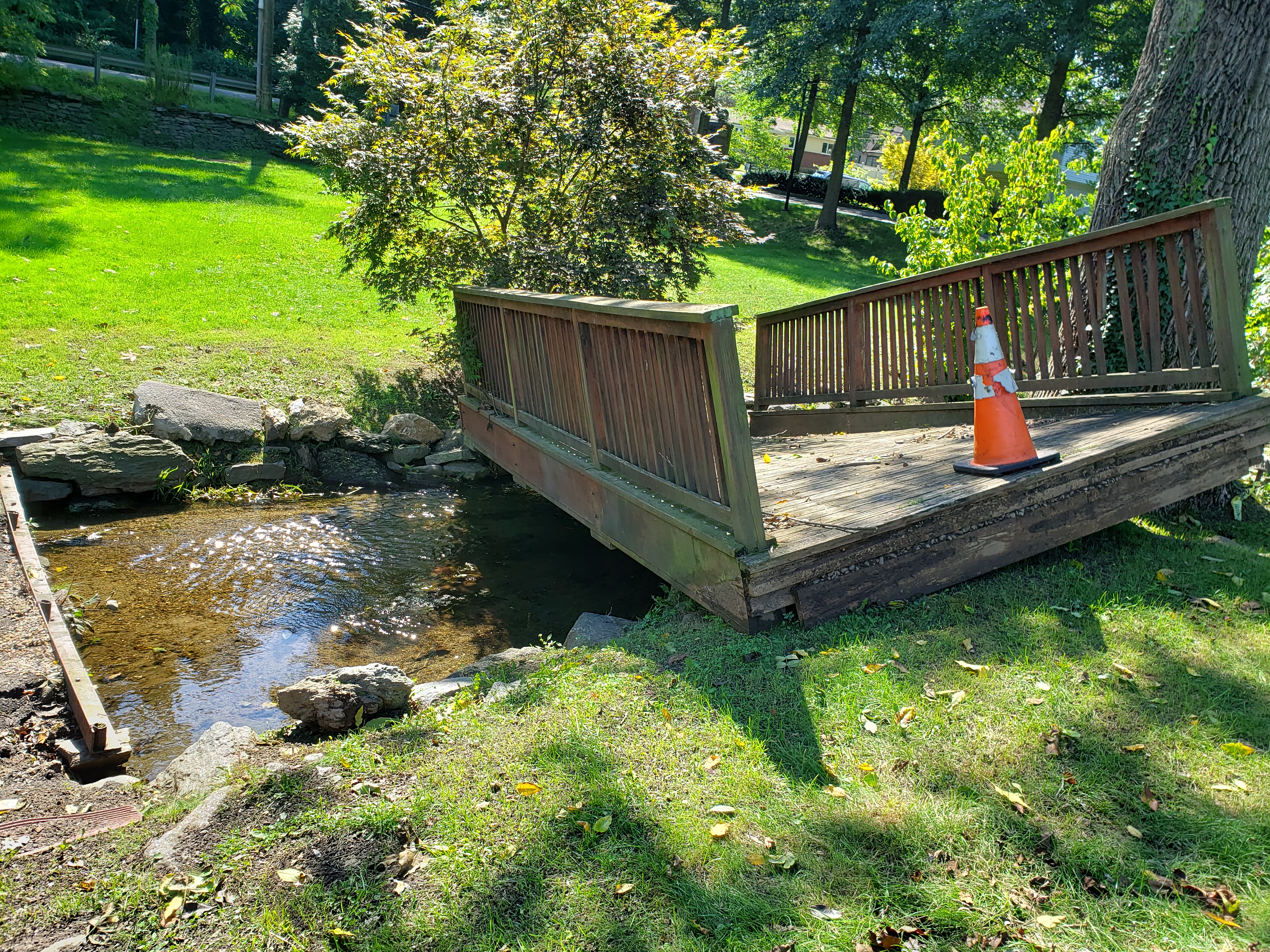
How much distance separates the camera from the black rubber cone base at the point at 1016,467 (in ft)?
15.1

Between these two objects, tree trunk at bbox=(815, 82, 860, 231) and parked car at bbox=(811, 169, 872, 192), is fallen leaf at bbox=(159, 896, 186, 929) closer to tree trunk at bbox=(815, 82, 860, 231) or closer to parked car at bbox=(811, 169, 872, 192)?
tree trunk at bbox=(815, 82, 860, 231)

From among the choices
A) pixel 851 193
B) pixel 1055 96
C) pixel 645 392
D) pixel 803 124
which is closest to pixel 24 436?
pixel 645 392

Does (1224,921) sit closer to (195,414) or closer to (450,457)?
(450,457)

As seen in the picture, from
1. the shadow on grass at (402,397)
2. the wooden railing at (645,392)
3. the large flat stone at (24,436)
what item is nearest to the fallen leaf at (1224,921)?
the wooden railing at (645,392)

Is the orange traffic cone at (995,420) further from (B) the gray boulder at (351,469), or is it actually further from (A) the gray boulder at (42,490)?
(A) the gray boulder at (42,490)

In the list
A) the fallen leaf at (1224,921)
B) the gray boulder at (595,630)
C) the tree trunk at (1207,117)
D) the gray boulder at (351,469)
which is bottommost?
the fallen leaf at (1224,921)

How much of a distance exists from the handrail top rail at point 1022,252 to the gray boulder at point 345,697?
5.12 meters

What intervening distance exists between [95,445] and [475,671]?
5567 millimetres

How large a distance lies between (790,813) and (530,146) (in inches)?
354

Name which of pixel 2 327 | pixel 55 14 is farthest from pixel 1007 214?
pixel 55 14

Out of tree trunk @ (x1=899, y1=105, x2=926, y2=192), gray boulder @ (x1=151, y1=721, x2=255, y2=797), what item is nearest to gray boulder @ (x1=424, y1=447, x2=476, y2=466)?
gray boulder @ (x1=151, y1=721, x2=255, y2=797)

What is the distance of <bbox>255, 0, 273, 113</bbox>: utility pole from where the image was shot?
82.5ft

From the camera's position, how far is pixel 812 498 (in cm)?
492

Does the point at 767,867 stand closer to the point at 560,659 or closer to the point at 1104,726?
the point at 1104,726
